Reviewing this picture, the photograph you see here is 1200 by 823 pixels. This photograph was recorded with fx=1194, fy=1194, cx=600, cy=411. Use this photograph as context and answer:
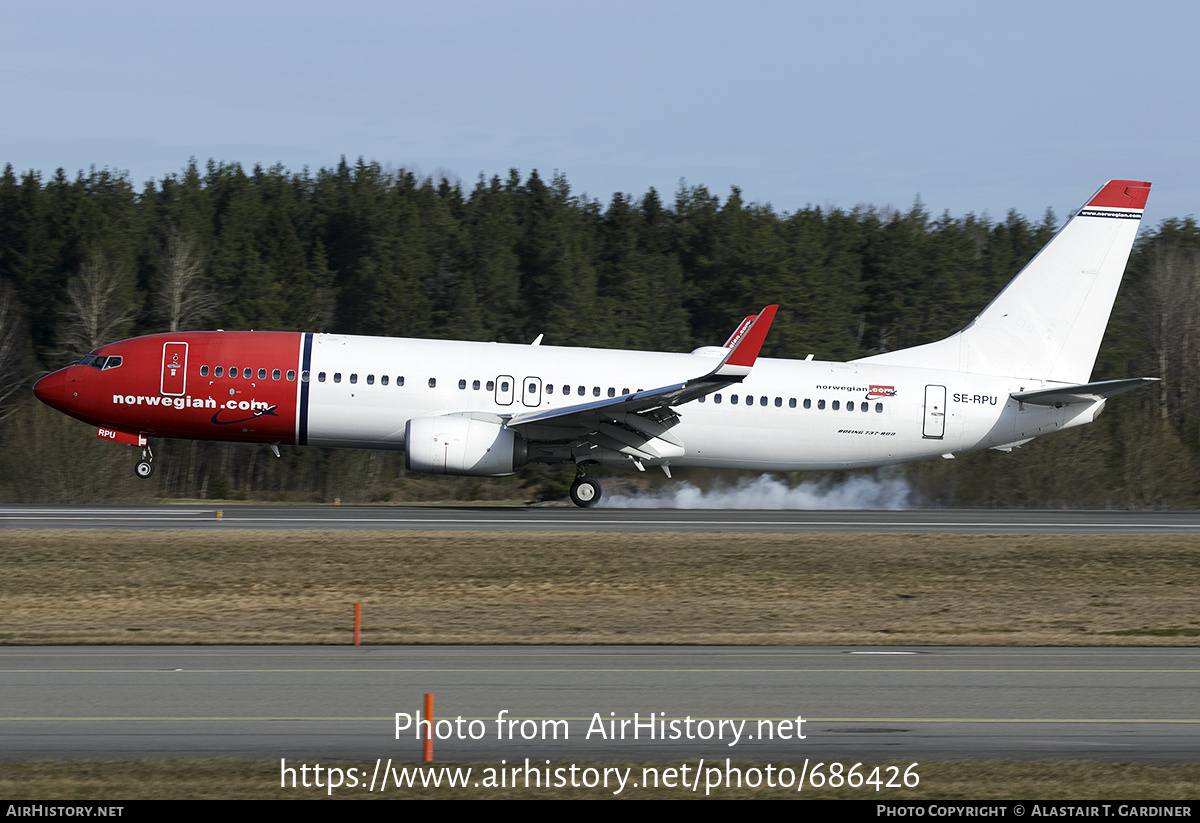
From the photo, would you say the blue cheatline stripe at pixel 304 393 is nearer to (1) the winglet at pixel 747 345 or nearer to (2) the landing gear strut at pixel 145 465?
(2) the landing gear strut at pixel 145 465

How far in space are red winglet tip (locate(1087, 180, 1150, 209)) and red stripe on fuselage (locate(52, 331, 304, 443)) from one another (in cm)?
2139

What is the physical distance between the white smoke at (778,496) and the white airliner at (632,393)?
3153 mm

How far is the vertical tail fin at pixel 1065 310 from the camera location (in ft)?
105

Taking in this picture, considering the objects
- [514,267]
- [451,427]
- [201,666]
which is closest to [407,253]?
[514,267]

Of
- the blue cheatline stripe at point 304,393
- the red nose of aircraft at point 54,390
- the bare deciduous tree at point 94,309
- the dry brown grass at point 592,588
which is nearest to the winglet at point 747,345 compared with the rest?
the dry brown grass at point 592,588

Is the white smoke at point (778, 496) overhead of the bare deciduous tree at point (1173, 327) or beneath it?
beneath

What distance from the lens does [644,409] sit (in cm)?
2859

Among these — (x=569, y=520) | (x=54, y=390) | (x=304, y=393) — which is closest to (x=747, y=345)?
(x=569, y=520)

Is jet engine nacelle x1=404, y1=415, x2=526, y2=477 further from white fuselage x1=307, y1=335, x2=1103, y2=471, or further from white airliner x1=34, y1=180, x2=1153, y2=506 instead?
white fuselage x1=307, y1=335, x2=1103, y2=471

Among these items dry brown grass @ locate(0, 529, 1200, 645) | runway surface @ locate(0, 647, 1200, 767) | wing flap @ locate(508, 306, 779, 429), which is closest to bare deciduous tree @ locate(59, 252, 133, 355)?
wing flap @ locate(508, 306, 779, 429)

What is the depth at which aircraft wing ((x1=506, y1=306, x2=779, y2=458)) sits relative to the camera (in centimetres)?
2648

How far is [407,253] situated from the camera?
65938 millimetres

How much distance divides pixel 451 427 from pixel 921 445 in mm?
12401
